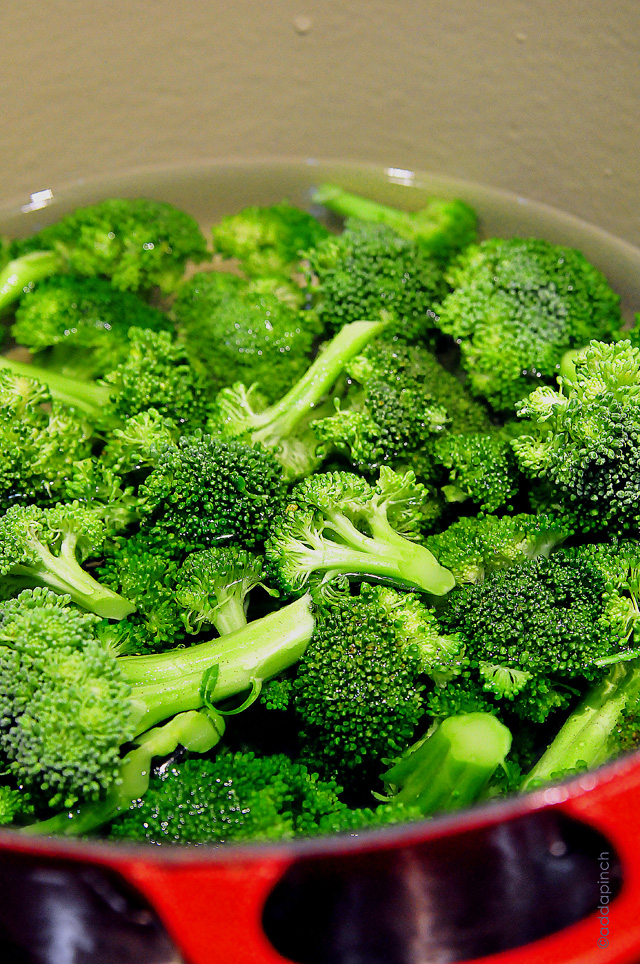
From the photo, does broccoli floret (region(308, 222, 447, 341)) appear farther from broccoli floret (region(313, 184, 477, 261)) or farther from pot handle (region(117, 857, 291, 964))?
pot handle (region(117, 857, 291, 964))

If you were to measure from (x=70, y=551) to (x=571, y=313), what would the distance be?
933 millimetres

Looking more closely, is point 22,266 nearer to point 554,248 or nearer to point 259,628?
point 259,628

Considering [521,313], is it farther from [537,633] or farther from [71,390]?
[71,390]

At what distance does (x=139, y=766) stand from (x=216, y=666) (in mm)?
149

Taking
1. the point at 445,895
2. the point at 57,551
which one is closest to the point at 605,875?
the point at 445,895

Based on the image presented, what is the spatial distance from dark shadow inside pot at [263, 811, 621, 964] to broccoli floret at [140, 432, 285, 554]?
53cm

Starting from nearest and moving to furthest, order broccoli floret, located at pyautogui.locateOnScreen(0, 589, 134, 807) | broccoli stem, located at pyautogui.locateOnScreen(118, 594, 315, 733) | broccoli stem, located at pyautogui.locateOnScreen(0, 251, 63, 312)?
broccoli floret, located at pyautogui.locateOnScreen(0, 589, 134, 807), broccoli stem, located at pyautogui.locateOnScreen(118, 594, 315, 733), broccoli stem, located at pyautogui.locateOnScreen(0, 251, 63, 312)

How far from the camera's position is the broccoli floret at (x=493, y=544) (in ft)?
3.54

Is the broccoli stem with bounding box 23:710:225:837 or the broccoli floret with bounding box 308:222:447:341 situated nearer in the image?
the broccoli stem with bounding box 23:710:225:837

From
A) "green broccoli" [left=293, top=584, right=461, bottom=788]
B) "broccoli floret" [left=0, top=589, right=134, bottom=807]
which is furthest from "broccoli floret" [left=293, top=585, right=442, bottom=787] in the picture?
"broccoli floret" [left=0, top=589, right=134, bottom=807]

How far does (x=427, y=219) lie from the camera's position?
157 cm

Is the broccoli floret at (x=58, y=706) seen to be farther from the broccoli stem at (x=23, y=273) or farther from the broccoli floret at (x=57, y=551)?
the broccoli stem at (x=23, y=273)

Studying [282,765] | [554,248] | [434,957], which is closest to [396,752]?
[282,765]

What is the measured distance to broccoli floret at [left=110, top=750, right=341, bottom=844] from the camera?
0.87 meters
